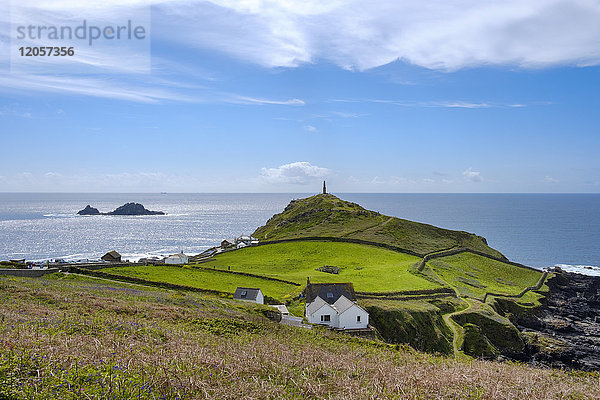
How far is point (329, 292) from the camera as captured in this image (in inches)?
1864

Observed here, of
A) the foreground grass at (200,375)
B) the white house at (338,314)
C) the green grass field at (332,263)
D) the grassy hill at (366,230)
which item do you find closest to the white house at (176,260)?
the green grass field at (332,263)

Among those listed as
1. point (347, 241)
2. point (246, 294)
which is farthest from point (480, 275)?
point (246, 294)

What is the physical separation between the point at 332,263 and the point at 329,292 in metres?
31.8

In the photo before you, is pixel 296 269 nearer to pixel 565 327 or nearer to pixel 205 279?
pixel 205 279

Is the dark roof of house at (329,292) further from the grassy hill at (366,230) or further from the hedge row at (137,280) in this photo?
the grassy hill at (366,230)

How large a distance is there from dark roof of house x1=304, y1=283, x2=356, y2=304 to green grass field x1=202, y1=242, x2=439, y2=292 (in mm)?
10374

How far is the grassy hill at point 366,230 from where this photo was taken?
99.0 metres

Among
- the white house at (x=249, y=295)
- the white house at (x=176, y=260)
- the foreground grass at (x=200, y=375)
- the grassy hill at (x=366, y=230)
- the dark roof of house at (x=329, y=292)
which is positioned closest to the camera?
the foreground grass at (x=200, y=375)

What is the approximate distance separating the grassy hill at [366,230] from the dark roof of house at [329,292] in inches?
1826

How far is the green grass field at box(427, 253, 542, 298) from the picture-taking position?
2859 inches

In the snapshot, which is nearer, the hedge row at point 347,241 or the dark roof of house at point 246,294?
the dark roof of house at point 246,294

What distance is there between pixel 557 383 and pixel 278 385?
9190mm

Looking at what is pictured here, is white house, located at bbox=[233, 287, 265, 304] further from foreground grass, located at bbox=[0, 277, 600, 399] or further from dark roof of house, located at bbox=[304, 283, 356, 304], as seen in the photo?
foreground grass, located at bbox=[0, 277, 600, 399]

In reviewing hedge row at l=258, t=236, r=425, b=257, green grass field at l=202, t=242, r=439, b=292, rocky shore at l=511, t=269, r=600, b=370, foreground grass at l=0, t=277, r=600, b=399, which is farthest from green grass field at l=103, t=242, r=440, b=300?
foreground grass at l=0, t=277, r=600, b=399
